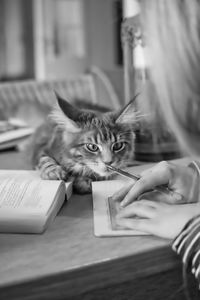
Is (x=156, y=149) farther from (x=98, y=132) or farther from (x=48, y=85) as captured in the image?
(x=48, y=85)

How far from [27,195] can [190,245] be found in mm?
376

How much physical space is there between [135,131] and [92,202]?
324mm

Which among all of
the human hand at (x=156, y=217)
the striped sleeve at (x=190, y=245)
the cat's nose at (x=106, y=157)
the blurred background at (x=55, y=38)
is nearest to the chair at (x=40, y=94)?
the cat's nose at (x=106, y=157)

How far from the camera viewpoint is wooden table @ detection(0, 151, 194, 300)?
669mm

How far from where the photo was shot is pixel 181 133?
2.67 ft

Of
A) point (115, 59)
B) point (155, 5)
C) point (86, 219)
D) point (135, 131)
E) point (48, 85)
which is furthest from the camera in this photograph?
point (115, 59)

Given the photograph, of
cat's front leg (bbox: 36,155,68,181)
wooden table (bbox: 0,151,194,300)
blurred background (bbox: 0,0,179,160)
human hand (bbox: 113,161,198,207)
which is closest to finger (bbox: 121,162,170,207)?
human hand (bbox: 113,161,198,207)

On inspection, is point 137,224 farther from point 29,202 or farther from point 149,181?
point 29,202

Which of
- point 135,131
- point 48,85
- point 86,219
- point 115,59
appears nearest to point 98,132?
point 135,131

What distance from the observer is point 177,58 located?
30.3 inches

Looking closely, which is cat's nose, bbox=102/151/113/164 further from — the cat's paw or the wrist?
the wrist

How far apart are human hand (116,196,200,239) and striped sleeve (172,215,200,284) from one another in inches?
0.6

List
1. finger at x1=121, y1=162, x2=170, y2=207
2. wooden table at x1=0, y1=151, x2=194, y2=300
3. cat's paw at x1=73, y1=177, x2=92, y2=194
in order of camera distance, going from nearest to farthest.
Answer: wooden table at x1=0, y1=151, x2=194, y2=300 < finger at x1=121, y1=162, x2=170, y2=207 < cat's paw at x1=73, y1=177, x2=92, y2=194

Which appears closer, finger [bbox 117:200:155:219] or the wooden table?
the wooden table
